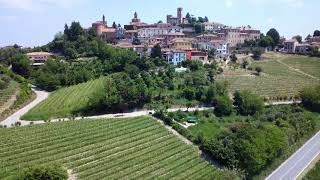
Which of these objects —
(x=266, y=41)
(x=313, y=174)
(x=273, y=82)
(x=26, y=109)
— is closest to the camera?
(x=313, y=174)

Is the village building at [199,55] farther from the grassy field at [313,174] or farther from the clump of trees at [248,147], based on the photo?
the grassy field at [313,174]

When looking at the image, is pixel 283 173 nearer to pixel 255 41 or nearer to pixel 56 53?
pixel 56 53

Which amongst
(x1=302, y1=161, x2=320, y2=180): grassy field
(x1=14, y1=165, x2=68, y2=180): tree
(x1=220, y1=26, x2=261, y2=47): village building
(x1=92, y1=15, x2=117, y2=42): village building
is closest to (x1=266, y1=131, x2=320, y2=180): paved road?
(x1=302, y1=161, x2=320, y2=180): grassy field

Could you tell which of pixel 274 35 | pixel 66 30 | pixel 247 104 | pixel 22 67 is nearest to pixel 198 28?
pixel 274 35

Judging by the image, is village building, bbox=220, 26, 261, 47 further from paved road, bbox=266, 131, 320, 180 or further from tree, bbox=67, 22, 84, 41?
paved road, bbox=266, 131, 320, 180

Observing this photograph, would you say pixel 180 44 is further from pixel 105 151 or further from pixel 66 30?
pixel 105 151

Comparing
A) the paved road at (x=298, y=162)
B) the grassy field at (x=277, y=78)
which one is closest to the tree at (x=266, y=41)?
the grassy field at (x=277, y=78)
